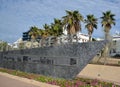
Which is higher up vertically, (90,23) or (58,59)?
(90,23)

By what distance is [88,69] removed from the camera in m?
25.7

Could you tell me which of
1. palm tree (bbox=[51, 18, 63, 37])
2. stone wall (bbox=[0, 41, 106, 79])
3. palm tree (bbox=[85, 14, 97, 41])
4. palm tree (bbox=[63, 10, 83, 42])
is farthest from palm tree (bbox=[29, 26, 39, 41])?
stone wall (bbox=[0, 41, 106, 79])

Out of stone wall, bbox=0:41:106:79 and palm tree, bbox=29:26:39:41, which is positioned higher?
palm tree, bbox=29:26:39:41

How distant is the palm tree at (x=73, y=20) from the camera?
4453 cm

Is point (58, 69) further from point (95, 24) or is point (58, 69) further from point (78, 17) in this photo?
point (95, 24)

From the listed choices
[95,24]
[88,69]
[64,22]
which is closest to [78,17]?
[64,22]

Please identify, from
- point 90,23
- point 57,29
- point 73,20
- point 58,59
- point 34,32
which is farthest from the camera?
point 34,32

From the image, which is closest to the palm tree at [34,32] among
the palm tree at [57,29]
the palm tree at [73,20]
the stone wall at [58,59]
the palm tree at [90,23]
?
the palm tree at [57,29]

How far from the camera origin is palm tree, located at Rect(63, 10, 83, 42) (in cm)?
4453

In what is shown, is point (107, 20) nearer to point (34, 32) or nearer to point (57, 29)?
point (57, 29)

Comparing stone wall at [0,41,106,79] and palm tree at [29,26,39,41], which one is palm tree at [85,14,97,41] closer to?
palm tree at [29,26,39,41]

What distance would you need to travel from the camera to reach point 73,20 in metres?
44.8

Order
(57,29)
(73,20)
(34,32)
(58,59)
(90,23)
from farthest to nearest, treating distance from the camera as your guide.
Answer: (34,32) < (90,23) < (57,29) < (73,20) < (58,59)

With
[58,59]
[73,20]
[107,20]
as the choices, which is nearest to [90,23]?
[107,20]
